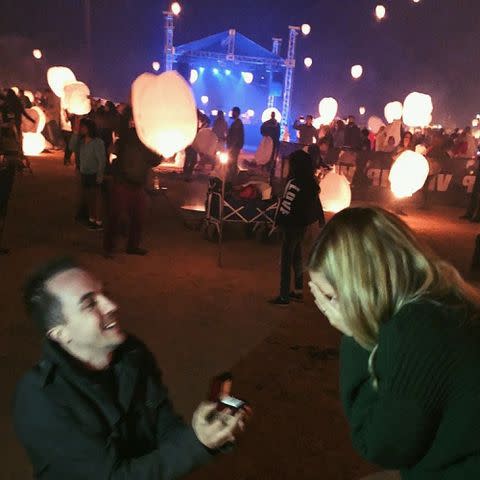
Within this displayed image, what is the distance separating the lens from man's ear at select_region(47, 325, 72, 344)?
59.8 inches

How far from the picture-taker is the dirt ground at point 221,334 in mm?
3402

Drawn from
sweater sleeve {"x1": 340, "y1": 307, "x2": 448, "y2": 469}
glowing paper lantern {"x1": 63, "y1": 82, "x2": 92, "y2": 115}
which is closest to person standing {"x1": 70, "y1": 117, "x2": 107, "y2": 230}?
glowing paper lantern {"x1": 63, "y1": 82, "x2": 92, "y2": 115}

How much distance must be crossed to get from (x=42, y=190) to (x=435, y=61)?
33536 mm

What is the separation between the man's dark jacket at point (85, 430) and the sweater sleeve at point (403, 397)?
0.53m

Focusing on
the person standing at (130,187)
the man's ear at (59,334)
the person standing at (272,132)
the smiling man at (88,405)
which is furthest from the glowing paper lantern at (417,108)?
the man's ear at (59,334)

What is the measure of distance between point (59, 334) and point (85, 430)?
0.94 ft

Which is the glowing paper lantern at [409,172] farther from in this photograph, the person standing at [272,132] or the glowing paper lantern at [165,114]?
the glowing paper lantern at [165,114]

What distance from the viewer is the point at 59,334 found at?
1523 millimetres

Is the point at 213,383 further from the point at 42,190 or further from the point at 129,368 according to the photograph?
the point at 42,190

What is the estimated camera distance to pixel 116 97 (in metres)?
35.4

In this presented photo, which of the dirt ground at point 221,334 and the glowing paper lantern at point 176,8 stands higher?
the glowing paper lantern at point 176,8

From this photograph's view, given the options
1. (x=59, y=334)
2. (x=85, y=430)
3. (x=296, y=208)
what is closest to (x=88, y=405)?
(x=85, y=430)

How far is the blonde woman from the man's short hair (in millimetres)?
760

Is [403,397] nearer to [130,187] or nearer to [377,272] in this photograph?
[377,272]
